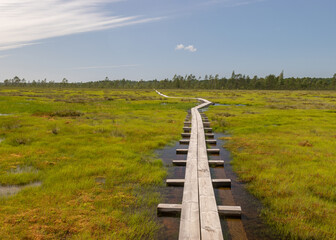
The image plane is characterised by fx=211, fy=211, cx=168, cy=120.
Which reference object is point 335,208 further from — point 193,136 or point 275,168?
point 193,136

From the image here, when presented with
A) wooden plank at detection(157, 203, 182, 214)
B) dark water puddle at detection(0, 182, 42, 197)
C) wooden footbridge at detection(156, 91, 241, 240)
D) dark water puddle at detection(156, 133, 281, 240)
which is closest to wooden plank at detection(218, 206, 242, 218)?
wooden footbridge at detection(156, 91, 241, 240)

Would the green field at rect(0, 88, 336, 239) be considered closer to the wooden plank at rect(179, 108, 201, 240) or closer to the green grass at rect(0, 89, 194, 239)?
the green grass at rect(0, 89, 194, 239)

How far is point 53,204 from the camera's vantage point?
15.8 feet

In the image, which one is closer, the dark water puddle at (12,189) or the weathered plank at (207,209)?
the weathered plank at (207,209)

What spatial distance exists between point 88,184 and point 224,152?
19.3ft

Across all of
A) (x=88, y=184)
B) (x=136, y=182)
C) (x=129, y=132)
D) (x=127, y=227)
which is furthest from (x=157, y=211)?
(x=129, y=132)

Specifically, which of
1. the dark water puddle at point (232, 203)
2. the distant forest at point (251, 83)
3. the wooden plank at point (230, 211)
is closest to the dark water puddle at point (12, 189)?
the dark water puddle at point (232, 203)

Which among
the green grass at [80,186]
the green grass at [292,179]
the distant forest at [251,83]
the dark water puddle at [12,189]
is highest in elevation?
the distant forest at [251,83]

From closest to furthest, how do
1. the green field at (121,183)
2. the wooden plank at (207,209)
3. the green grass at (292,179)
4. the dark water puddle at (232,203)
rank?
1. the wooden plank at (207,209)
2. the dark water puddle at (232,203)
3. the green field at (121,183)
4. the green grass at (292,179)

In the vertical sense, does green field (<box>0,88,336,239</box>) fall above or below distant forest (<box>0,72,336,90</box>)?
below

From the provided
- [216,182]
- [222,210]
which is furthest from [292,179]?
[222,210]

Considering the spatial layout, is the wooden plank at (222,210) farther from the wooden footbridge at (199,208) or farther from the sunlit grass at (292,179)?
the sunlit grass at (292,179)

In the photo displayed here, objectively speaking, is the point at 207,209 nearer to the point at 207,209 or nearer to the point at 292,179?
Result: the point at 207,209

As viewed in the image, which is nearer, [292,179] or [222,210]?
[222,210]
